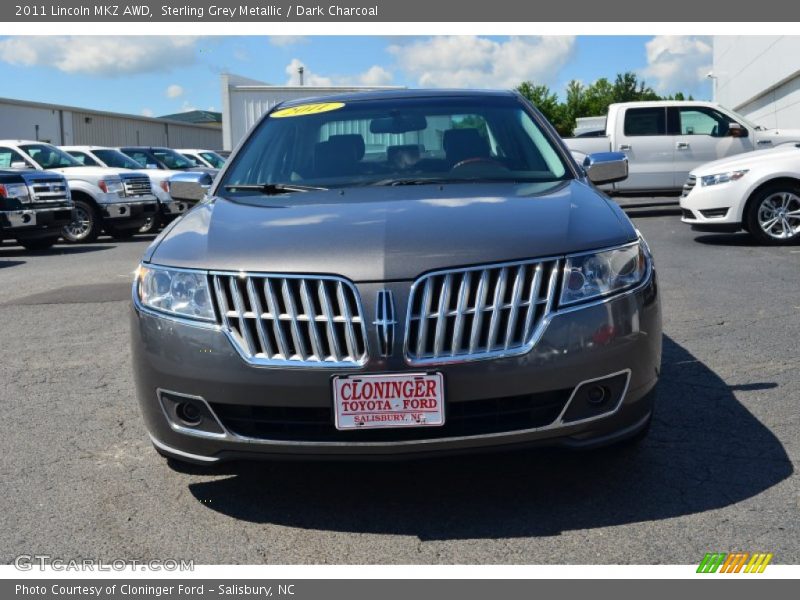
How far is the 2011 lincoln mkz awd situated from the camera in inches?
133

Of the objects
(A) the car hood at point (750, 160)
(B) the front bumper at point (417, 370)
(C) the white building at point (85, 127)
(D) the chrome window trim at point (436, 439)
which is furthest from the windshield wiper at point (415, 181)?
(C) the white building at point (85, 127)

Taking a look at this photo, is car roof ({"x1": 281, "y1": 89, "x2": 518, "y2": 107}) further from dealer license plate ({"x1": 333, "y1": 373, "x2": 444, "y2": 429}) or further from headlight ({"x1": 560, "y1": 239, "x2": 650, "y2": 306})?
dealer license plate ({"x1": 333, "y1": 373, "x2": 444, "y2": 429})

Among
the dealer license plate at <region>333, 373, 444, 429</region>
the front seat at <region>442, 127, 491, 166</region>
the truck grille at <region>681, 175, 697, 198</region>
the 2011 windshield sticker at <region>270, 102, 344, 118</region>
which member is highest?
the 2011 windshield sticker at <region>270, 102, 344, 118</region>

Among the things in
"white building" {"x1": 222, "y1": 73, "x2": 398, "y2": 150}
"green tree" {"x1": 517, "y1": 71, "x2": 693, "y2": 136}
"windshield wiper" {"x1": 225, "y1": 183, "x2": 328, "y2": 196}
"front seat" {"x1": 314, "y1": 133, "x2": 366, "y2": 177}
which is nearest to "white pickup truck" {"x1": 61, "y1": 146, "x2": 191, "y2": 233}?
"white building" {"x1": 222, "y1": 73, "x2": 398, "y2": 150}

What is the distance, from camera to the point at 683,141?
1856 cm

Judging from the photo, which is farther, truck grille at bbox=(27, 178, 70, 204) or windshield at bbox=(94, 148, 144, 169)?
windshield at bbox=(94, 148, 144, 169)

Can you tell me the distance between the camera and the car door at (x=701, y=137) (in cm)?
1850

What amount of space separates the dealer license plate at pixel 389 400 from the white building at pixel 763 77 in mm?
27204

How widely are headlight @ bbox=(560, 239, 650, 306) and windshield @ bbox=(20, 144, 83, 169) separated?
16.1 meters

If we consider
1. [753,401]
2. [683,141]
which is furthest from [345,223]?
[683,141]

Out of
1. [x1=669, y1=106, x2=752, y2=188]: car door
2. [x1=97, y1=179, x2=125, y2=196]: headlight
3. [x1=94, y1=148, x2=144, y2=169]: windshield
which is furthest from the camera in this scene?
[x1=94, y1=148, x2=144, y2=169]: windshield

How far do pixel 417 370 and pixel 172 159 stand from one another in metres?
20.7

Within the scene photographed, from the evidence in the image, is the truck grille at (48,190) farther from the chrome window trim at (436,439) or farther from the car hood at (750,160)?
the chrome window trim at (436,439)

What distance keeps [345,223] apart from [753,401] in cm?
244
